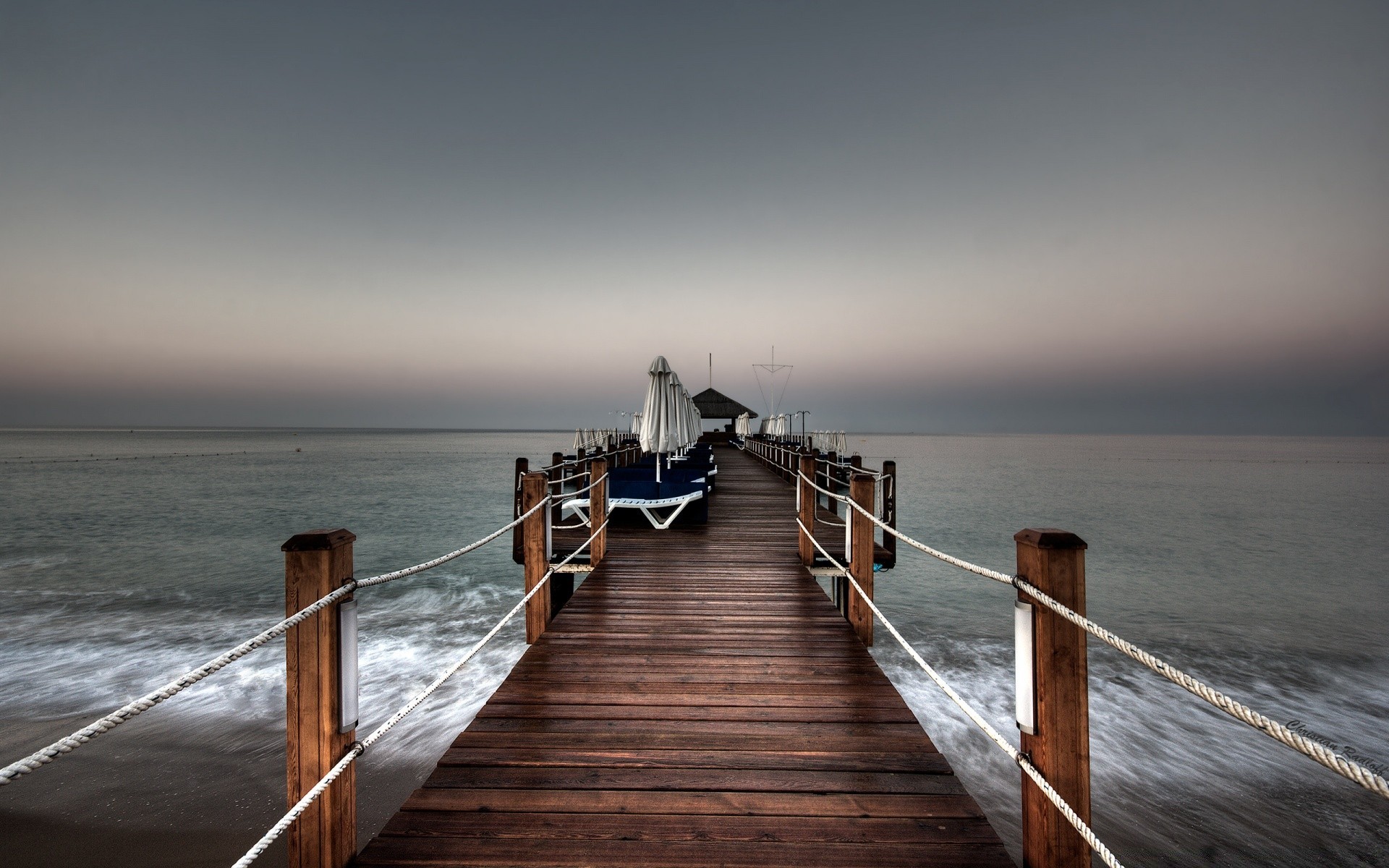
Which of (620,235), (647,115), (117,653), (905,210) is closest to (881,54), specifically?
(905,210)

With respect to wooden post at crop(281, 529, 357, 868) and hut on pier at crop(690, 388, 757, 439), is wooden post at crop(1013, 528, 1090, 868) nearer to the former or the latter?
wooden post at crop(281, 529, 357, 868)

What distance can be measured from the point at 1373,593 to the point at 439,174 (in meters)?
27.8

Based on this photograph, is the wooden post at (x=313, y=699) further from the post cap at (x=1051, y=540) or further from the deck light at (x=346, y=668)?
the post cap at (x=1051, y=540)

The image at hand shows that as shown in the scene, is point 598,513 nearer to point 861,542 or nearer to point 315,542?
point 861,542

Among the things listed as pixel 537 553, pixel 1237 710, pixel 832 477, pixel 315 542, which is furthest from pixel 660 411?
pixel 1237 710

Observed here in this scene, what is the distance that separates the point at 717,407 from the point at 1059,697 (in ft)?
111

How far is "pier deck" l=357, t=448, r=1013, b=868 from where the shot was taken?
1727mm

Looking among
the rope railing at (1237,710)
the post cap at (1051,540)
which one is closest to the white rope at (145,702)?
the rope railing at (1237,710)

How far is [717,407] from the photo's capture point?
35375 millimetres

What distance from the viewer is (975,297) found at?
21969 mm

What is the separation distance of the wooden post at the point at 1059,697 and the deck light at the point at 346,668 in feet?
6.59

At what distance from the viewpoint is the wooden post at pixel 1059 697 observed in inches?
60.0

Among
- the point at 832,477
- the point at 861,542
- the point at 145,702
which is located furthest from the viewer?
the point at 832,477

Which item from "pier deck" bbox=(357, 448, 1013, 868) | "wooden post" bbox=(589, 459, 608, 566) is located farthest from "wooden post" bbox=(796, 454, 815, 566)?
"wooden post" bbox=(589, 459, 608, 566)
